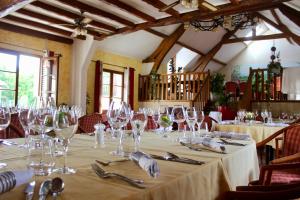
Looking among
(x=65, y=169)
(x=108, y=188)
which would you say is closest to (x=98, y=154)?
(x=65, y=169)

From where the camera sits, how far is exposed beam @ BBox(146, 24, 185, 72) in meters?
10.6

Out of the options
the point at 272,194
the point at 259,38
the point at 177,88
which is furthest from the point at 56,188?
the point at 259,38

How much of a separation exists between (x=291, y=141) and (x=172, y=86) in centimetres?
764

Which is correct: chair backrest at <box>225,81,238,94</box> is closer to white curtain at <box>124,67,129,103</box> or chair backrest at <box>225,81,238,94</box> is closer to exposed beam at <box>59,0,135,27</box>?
white curtain at <box>124,67,129,103</box>

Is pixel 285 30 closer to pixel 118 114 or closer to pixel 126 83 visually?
pixel 126 83

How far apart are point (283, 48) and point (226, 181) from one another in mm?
14451

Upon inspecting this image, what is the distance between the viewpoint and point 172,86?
33.5 feet

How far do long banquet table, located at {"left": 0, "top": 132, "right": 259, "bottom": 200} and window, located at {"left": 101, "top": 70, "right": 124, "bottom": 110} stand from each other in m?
8.09

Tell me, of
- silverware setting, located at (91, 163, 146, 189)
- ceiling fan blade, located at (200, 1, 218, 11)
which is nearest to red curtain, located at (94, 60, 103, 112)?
ceiling fan blade, located at (200, 1, 218, 11)

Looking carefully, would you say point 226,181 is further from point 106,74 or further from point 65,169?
point 106,74

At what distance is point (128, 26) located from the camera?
312 inches

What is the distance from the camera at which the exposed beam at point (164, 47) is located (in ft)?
34.7

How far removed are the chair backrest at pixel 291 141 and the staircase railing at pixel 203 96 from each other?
6.81 meters

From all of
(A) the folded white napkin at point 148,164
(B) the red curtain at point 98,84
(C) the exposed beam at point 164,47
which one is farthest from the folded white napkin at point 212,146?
(C) the exposed beam at point 164,47
